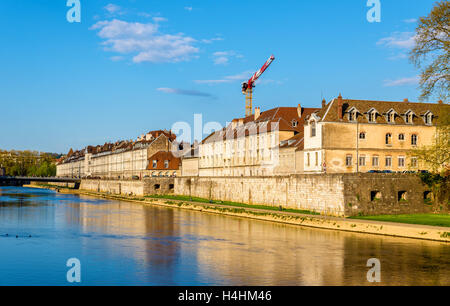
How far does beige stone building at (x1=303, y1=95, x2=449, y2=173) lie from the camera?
55562mm

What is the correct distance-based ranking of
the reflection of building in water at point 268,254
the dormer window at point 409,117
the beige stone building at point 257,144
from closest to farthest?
1. the reflection of building in water at point 268,254
2. the dormer window at point 409,117
3. the beige stone building at point 257,144

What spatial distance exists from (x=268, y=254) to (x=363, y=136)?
28717 millimetres

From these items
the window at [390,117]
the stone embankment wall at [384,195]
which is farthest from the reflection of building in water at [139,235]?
the window at [390,117]

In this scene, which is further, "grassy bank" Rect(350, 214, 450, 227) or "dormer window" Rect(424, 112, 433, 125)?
"dormer window" Rect(424, 112, 433, 125)

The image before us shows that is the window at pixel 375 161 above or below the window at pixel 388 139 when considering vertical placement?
below

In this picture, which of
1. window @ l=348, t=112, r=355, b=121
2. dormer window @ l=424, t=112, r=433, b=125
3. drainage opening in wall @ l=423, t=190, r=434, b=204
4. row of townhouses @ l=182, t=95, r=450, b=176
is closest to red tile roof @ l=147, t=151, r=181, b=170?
row of townhouses @ l=182, t=95, r=450, b=176

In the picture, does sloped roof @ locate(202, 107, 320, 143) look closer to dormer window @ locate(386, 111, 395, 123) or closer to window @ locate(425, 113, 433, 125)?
dormer window @ locate(386, 111, 395, 123)

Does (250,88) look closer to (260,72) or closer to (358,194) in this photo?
(260,72)

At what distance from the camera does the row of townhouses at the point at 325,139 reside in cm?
5591

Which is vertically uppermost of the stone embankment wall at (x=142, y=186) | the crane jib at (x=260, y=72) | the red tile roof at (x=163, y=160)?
the crane jib at (x=260, y=72)

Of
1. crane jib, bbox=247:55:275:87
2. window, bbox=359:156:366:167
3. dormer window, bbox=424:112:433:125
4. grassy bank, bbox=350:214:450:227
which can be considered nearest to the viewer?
grassy bank, bbox=350:214:450:227

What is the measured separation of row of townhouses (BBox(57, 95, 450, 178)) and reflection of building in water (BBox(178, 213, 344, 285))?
13079mm

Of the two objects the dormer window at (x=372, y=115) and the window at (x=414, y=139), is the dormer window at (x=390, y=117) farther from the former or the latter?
the window at (x=414, y=139)

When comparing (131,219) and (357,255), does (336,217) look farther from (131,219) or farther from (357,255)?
(131,219)
